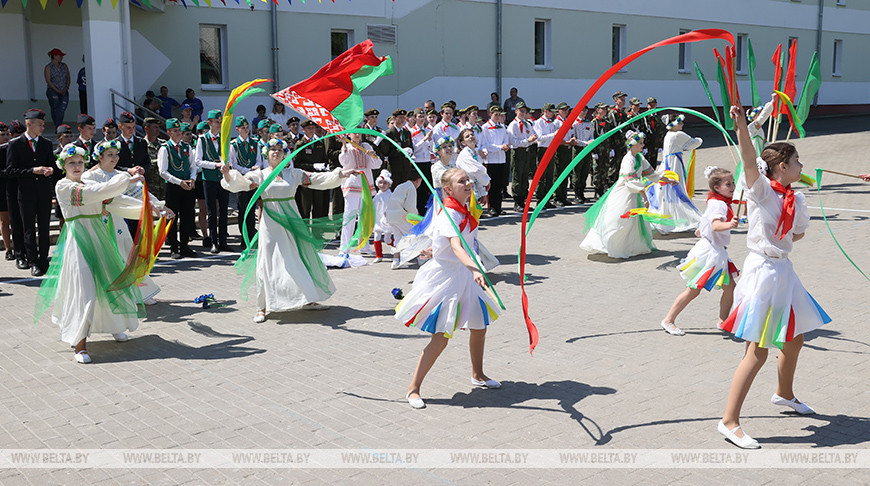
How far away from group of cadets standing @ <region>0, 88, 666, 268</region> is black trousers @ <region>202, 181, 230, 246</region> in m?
0.02

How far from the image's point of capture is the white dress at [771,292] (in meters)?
5.03

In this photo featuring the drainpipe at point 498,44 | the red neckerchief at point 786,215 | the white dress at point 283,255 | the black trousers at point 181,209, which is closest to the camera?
the red neckerchief at point 786,215

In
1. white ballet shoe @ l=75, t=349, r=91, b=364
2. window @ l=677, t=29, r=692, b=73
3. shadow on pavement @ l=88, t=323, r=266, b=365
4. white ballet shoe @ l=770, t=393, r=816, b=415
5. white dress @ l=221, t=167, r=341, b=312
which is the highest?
window @ l=677, t=29, r=692, b=73

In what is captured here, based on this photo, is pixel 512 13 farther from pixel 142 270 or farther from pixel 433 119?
pixel 142 270

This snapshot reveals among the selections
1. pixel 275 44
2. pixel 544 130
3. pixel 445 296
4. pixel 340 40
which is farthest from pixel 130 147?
pixel 340 40

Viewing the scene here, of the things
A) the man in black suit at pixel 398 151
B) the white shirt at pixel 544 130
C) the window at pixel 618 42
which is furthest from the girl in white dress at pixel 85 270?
the window at pixel 618 42

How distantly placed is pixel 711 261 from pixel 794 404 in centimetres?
216

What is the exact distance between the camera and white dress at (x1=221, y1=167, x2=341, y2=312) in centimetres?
830

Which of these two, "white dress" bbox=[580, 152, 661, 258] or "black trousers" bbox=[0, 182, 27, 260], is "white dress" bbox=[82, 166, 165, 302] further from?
"white dress" bbox=[580, 152, 661, 258]

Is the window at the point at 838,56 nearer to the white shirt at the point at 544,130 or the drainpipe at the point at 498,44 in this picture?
the drainpipe at the point at 498,44

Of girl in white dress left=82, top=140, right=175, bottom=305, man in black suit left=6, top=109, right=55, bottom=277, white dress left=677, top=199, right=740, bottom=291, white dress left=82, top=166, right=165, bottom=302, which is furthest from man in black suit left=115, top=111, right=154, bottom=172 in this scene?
white dress left=677, top=199, right=740, bottom=291

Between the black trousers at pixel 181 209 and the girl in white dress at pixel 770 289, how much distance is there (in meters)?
8.96

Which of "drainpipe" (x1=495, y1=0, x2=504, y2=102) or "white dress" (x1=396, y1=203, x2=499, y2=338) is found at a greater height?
"drainpipe" (x1=495, y1=0, x2=504, y2=102)

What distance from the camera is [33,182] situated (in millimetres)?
10734
